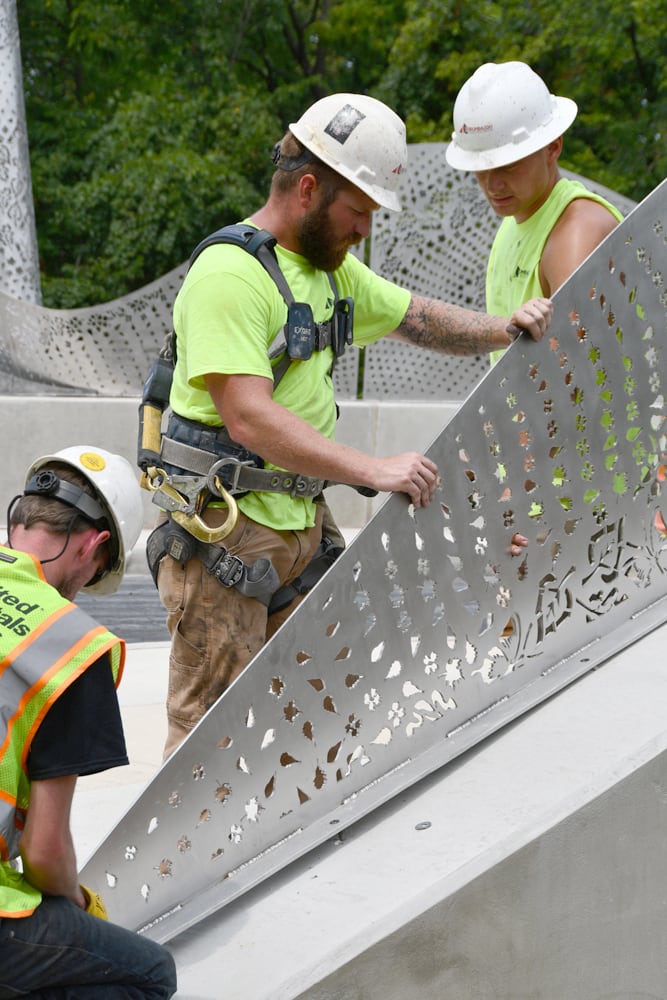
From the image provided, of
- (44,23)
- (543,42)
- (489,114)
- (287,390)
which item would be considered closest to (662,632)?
(287,390)

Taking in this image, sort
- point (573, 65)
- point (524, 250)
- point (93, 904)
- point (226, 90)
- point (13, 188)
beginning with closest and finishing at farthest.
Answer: point (93, 904) → point (524, 250) → point (13, 188) → point (573, 65) → point (226, 90)

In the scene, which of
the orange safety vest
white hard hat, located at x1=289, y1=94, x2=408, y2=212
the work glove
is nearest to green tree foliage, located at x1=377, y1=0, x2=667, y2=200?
white hard hat, located at x1=289, y1=94, x2=408, y2=212

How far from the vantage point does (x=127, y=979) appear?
226 centimetres

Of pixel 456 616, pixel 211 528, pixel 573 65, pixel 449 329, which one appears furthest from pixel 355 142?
pixel 573 65

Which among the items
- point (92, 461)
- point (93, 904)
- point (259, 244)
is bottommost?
point (93, 904)

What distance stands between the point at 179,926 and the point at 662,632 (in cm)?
150

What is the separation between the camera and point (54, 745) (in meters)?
2.04

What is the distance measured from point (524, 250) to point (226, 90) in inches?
740

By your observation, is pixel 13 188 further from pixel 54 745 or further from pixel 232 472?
pixel 54 745

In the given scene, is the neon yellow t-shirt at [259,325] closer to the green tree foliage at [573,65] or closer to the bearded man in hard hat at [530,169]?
the bearded man in hard hat at [530,169]

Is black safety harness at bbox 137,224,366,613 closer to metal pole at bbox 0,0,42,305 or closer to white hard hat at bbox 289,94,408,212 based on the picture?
white hard hat at bbox 289,94,408,212

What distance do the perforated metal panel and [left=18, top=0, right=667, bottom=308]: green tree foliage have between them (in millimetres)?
15692

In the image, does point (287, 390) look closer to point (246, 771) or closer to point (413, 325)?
point (413, 325)

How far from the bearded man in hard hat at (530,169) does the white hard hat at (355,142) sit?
0.48m
